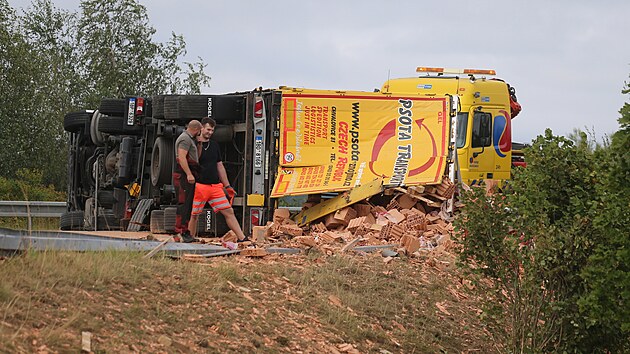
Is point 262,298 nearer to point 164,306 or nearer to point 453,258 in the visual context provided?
point 164,306

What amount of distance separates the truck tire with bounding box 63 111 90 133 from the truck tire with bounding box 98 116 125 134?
2.06m

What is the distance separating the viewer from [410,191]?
16.2 m

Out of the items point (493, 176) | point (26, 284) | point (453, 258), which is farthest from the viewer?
point (493, 176)

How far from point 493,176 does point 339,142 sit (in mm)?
4949

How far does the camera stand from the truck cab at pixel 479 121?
20453mm

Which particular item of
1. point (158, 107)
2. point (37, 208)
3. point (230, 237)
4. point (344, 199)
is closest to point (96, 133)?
point (37, 208)

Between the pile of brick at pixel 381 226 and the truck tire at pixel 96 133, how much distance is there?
6.09 metres

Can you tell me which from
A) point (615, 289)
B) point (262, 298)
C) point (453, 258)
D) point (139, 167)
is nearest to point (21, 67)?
point (139, 167)

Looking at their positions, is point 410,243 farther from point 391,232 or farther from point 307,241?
point 307,241

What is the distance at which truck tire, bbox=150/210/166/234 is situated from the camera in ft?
55.6

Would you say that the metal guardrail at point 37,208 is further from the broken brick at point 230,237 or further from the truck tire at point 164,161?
the broken brick at point 230,237

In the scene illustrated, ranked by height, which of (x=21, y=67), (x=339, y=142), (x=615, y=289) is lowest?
(x=615, y=289)

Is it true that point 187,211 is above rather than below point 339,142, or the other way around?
below

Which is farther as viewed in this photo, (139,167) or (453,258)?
(139,167)
